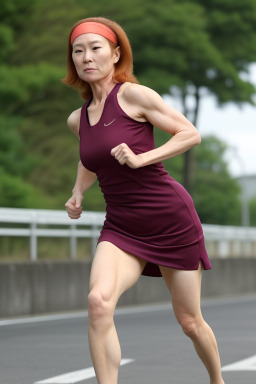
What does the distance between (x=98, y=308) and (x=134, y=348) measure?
478 centimetres

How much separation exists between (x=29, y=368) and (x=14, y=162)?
22826 mm

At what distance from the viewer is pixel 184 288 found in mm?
5922

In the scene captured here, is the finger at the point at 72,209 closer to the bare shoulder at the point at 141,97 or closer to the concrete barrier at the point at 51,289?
the bare shoulder at the point at 141,97

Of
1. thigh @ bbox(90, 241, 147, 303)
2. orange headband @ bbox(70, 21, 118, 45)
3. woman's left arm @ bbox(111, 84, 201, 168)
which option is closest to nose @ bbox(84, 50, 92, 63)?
orange headband @ bbox(70, 21, 118, 45)

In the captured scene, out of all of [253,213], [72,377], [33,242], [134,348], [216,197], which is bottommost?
[72,377]

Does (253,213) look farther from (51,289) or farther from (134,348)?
(134,348)

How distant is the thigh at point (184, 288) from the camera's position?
233 inches

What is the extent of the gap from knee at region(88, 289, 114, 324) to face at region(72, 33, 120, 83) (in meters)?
1.14

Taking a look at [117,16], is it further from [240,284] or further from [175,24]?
[240,284]

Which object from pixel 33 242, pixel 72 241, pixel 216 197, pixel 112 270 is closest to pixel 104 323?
pixel 112 270

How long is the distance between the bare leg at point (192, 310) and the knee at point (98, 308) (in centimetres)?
57

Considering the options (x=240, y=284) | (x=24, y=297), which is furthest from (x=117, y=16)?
(x=24, y=297)

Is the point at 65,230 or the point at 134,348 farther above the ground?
the point at 65,230

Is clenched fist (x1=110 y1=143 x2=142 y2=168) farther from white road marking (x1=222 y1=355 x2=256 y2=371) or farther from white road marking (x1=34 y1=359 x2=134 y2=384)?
white road marking (x1=222 y1=355 x2=256 y2=371)
